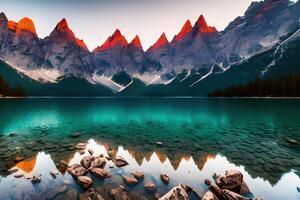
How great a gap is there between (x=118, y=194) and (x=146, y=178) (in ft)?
11.2

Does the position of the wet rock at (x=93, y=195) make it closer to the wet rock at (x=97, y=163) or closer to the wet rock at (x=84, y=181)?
the wet rock at (x=84, y=181)

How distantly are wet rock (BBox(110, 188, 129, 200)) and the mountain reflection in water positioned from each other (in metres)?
0.36

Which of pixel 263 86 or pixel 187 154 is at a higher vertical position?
pixel 263 86

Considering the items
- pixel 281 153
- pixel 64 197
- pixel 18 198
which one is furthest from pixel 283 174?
pixel 18 198

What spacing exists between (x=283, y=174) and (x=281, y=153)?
630cm

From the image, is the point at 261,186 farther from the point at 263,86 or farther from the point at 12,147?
the point at 263,86

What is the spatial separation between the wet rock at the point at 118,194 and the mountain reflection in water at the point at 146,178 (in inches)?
14.0

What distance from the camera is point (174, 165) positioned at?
60.1 feet

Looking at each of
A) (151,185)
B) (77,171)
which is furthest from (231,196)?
(77,171)

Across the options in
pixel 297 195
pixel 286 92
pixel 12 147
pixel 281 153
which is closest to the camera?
pixel 297 195

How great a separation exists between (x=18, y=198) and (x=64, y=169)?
15.7 feet

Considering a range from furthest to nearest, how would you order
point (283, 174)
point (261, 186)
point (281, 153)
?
point (281, 153), point (283, 174), point (261, 186)

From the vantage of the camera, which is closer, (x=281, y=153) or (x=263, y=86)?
(x=281, y=153)

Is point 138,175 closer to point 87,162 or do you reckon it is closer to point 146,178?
point 146,178
